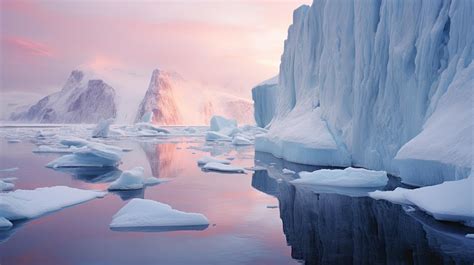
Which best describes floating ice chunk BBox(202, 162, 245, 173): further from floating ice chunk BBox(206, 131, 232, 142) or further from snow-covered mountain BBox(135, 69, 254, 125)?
snow-covered mountain BBox(135, 69, 254, 125)

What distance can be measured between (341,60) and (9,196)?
12.2 m

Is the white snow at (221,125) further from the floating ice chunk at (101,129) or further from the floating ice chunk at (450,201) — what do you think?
the floating ice chunk at (450,201)

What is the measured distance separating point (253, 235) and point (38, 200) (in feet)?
13.9

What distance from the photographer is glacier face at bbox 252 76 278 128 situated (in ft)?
124

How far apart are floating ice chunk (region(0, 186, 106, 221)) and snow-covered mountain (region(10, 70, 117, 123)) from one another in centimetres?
7568

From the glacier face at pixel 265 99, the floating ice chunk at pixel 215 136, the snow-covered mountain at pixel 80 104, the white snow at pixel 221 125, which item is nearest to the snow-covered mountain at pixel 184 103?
the snow-covered mountain at pixel 80 104

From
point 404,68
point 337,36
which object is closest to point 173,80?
point 337,36

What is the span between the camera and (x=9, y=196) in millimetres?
6773

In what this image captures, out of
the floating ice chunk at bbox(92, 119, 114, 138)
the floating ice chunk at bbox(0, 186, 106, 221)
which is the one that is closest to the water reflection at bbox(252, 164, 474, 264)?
the floating ice chunk at bbox(0, 186, 106, 221)

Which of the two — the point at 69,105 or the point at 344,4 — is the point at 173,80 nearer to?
the point at 69,105

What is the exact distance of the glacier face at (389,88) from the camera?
8453 millimetres

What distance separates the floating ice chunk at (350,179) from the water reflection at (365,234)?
143cm

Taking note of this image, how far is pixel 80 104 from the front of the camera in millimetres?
84562

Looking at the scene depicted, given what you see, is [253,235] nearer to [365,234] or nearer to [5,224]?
[365,234]
